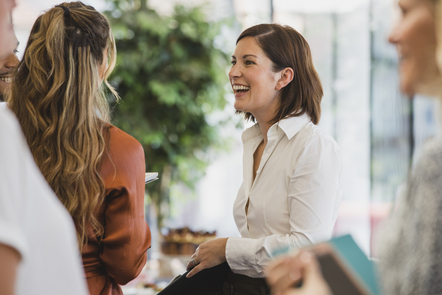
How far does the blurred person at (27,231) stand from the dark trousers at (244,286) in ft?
3.07

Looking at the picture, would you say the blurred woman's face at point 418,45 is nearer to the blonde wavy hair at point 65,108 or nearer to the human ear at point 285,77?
the blonde wavy hair at point 65,108

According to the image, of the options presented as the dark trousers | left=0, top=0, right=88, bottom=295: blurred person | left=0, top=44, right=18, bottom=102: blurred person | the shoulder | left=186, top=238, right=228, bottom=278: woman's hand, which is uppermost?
left=0, top=44, right=18, bottom=102: blurred person

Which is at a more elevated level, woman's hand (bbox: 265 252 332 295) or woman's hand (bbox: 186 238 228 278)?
woman's hand (bbox: 265 252 332 295)

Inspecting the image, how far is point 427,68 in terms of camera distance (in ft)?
2.00

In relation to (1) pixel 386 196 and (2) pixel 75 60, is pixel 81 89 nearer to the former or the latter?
(2) pixel 75 60

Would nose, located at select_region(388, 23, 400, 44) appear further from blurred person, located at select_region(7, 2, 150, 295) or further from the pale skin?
the pale skin

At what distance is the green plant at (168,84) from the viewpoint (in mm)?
3756

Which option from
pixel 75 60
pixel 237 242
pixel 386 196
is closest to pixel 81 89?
pixel 75 60

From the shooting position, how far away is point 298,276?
64cm

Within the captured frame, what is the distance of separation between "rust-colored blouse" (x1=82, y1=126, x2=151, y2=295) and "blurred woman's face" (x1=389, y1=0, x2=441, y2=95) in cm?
79

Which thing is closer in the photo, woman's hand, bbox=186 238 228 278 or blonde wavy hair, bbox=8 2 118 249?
blonde wavy hair, bbox=8 2 118 249

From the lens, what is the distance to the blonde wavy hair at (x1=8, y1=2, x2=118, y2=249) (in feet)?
3.77

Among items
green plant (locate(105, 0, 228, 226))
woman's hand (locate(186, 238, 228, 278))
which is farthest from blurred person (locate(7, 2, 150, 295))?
green plant (locate(105, 0, 228, 226))

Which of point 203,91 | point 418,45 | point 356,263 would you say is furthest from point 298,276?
point 203,91
